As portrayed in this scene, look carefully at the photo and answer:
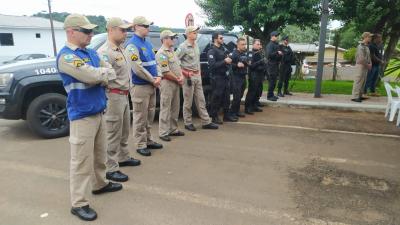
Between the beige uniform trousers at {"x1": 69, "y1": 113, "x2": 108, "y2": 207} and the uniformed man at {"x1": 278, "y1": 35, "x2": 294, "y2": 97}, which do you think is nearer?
the beige uniform trousers at {"x1": 69, "y1": 113, "x2": 108, "y2": 207}

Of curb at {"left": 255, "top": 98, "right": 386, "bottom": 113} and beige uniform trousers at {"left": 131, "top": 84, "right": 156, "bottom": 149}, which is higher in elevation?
beige uniform trousers at {"left": 131, "top": 84, "right": 156, "bottom": 149}

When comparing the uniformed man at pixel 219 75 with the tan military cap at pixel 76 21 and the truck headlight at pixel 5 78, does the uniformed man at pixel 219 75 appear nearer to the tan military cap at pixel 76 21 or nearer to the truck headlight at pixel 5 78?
the truck headlight at pixel 5 78

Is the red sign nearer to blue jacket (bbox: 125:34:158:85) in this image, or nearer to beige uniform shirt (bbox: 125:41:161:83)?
blue jacket (bbox: 125:34:158:85)

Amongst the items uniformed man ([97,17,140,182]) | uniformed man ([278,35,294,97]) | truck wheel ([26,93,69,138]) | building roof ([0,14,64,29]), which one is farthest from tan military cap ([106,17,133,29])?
building roof ([0,14,64,29])

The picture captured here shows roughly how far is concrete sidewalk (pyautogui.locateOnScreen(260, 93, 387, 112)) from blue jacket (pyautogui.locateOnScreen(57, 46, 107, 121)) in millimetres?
6404

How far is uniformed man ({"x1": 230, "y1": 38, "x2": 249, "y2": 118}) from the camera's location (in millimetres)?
7125

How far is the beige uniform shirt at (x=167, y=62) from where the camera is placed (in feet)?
18.5

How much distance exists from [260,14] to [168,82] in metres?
8.35

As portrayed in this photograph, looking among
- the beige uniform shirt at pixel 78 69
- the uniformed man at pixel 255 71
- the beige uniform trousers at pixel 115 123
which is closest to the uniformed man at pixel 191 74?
the uniformed man at pixel 255 71

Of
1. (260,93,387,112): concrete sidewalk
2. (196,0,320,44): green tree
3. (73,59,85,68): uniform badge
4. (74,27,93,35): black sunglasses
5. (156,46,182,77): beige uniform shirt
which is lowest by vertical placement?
(260,93,387,112): concrete sidewalk

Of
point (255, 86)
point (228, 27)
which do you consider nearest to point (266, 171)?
point (255, 86)

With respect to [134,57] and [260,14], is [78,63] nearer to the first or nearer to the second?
[134,57]

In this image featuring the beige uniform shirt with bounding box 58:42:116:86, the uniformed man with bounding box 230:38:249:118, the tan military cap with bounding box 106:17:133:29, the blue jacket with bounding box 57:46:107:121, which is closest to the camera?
the beige uniform shirt with bounding box 58:42:116:86

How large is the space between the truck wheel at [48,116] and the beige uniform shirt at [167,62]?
1.90 meters
